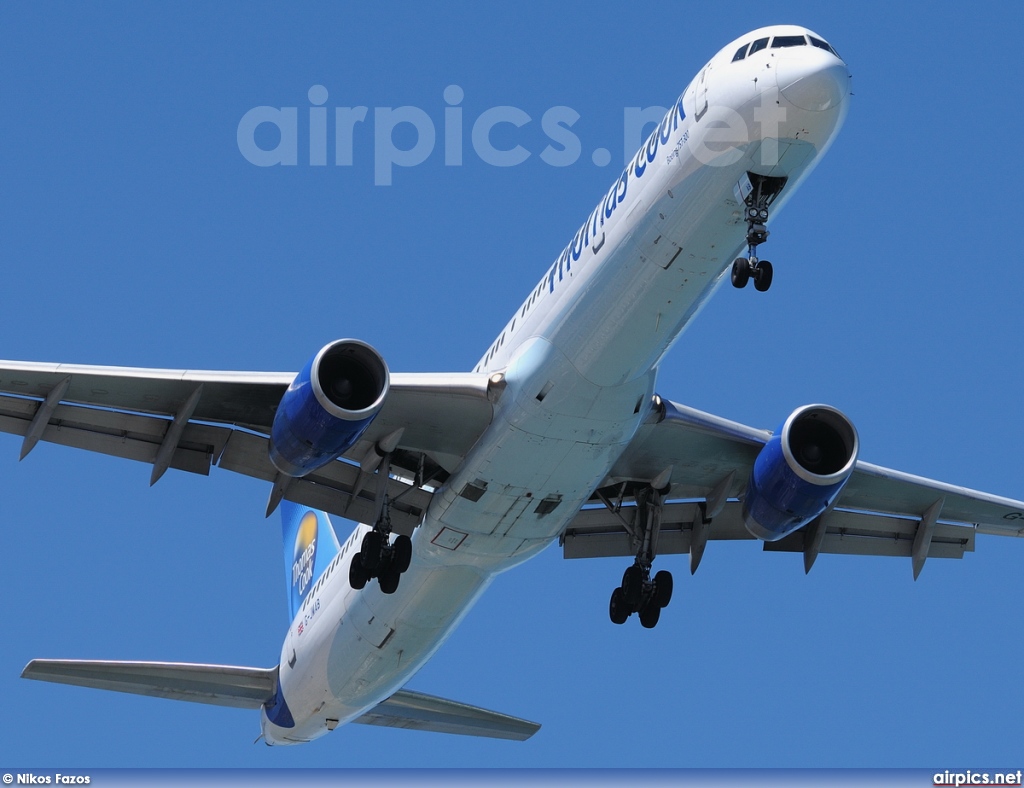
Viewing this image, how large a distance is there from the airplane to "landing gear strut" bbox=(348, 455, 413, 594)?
39mm

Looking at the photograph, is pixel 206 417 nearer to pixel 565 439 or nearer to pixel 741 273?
pixel 565 439

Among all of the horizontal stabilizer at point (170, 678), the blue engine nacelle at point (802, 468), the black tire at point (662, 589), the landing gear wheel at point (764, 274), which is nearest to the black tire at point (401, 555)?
the black tire at point (662, 589)

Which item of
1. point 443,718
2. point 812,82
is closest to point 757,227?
point 812,82

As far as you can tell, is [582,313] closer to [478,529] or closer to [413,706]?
[478,529]

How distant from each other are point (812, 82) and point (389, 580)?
1023 centimetres

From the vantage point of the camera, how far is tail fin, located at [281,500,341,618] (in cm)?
3053

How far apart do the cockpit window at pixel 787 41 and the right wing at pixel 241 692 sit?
15.5 meters

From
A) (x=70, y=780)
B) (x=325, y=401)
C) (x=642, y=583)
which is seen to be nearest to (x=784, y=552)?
(x=642, y=583)

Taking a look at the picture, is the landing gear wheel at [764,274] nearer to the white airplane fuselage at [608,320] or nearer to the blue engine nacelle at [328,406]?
the white airplane fuselage at [608,320]

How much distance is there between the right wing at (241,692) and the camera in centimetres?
2703

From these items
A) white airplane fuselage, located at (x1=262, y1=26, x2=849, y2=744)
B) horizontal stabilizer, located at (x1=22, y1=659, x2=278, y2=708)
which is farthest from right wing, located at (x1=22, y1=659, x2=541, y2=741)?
white airplane fuselage, located at (x1=262, y1=26, x2=849, y2=744)

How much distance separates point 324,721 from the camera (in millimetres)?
28641

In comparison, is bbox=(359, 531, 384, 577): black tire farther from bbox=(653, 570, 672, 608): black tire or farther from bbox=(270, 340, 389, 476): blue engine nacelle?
bbox=(653, 570, 672, 608): black tire

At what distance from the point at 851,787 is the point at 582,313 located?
1250 centimetres
